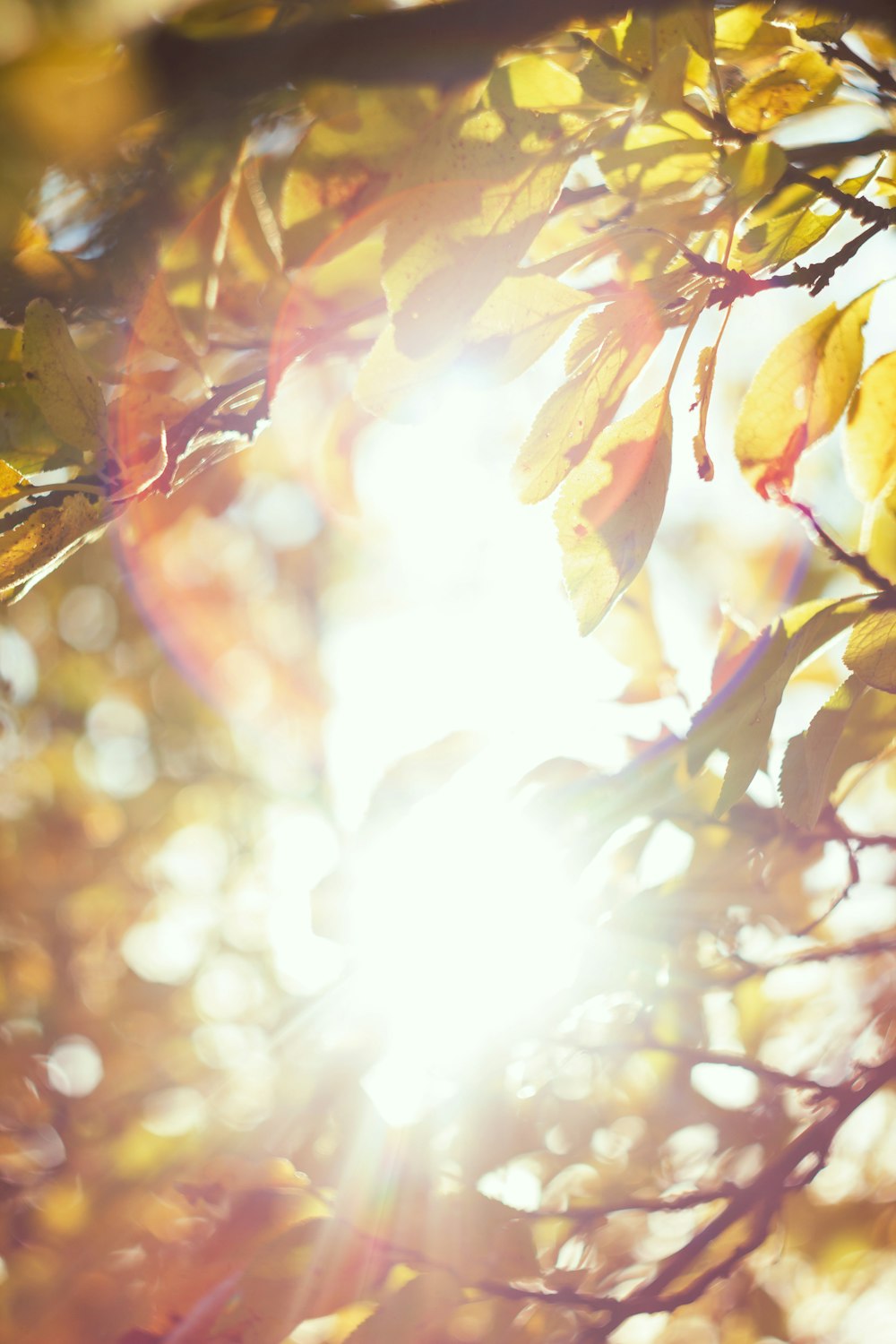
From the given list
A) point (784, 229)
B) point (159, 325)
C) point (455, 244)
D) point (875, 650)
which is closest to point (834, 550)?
point (875, 650)

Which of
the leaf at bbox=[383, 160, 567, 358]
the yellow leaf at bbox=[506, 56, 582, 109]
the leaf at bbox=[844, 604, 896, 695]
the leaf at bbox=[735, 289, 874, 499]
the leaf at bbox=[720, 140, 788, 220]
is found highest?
the yellow leaf at bbox=[506, 56, 582, 109]

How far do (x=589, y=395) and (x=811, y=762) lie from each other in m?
0.28

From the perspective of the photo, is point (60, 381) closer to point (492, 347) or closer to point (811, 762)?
point (492, 347)

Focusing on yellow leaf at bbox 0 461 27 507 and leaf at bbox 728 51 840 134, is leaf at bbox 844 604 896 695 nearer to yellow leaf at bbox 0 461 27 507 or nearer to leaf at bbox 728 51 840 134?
leaf at bbox 728 51 840 134

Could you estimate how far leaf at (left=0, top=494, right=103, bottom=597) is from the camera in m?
0.45

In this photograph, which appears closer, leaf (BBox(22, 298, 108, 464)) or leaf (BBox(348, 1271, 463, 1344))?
leaf (BBox(22, 298, 108, 464))

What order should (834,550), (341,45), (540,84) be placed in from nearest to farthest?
(341,45) < (540,84) < (834,550)

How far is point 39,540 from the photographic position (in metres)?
0.45

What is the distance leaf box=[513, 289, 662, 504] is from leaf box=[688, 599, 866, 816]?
0.63 feet

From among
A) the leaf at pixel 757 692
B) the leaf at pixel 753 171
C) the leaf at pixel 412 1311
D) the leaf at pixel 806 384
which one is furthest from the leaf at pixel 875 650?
the leaf at pixel 412 1311

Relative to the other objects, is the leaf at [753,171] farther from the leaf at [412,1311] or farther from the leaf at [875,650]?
the leaf at [412,1311]

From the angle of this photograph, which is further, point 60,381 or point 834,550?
point 834,550

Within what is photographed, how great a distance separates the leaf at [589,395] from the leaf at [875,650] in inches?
8.4

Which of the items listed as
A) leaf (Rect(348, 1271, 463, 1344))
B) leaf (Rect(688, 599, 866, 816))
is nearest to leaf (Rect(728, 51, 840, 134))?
leaf (Rect(688, 599, 866, 816))
